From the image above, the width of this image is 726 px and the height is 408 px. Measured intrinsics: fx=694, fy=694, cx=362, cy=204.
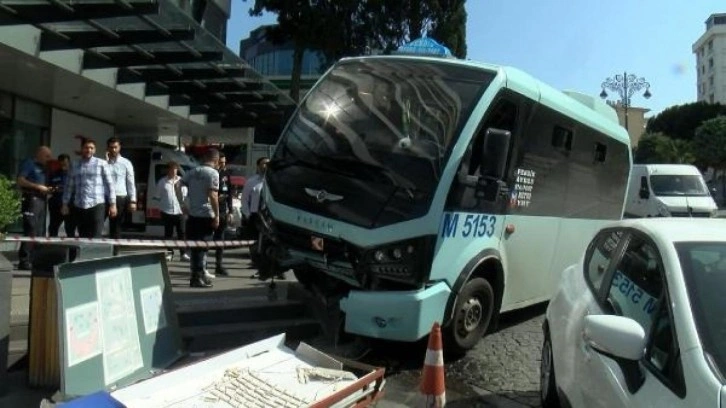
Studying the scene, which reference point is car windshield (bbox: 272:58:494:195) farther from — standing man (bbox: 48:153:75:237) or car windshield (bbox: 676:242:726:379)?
standing man (bbox: 48:153:75:237)

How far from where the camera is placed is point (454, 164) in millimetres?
6020

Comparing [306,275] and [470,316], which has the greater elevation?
[306,275]

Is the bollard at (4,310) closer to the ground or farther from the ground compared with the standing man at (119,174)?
closer to the ground

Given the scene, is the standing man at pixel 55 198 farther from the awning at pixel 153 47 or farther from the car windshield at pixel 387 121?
the car windshield at pixel 387 121

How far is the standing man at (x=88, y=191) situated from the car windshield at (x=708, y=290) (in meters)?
7.12

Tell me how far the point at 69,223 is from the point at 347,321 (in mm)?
4736

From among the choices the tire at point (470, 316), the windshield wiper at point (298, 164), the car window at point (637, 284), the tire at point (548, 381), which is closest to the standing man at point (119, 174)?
the windshield wiper at point (298, 164)

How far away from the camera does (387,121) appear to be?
6.35 meters

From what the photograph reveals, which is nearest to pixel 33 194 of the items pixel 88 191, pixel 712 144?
pixel 88 191

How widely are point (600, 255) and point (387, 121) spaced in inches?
95.3

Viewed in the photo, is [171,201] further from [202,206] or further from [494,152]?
[494,152]

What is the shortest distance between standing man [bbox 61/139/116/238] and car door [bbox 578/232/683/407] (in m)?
6.58

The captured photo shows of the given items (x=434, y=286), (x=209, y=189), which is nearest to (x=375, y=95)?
(x=434, y=286)

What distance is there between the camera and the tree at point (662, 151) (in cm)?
6400
